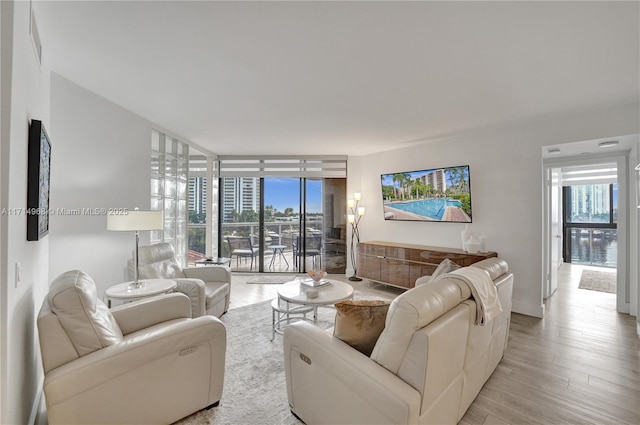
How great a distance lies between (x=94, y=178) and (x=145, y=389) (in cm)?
234

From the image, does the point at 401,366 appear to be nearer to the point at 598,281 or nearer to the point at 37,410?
the point at 37,410

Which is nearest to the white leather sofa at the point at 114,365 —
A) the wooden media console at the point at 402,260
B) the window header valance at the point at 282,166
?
the wooden media console at the point at 402,260

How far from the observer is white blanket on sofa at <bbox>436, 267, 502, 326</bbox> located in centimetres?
177

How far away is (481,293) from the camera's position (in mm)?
1812

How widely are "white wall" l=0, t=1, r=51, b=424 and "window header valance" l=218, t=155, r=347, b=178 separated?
3.96 metres

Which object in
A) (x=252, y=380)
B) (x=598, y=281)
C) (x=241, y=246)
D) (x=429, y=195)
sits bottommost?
(x=252, y=380)

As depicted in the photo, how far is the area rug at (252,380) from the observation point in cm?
187

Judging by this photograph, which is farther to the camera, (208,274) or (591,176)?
(591,176)

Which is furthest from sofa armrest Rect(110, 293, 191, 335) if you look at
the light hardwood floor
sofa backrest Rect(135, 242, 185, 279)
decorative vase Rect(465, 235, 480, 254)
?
decorative vase Rect(465, 235, 480, 254)

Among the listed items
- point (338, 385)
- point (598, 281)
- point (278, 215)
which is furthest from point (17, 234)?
point (598, 281)

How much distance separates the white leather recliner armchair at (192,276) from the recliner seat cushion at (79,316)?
138 centimetres

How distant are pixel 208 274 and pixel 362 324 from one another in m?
2.63

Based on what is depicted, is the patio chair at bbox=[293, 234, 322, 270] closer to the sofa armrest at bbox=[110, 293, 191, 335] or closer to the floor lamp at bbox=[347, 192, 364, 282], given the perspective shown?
the floor lamp at bbox=[347, 192, 364, 282]

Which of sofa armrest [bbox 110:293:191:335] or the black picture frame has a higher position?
the black picture frame
